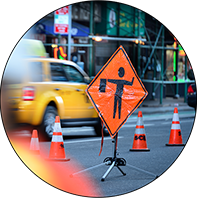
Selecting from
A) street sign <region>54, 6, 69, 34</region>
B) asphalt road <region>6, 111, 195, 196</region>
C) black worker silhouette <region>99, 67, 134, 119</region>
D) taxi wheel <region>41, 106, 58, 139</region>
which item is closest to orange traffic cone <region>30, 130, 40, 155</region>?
asphalt road <region>6, 111, 195, 196</region>

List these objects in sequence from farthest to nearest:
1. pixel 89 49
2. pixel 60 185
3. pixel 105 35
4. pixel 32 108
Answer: pixel 105 35, pixel 89 49, pixel 32 108, pixel 60 185

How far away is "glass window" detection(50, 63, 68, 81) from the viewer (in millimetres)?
9562

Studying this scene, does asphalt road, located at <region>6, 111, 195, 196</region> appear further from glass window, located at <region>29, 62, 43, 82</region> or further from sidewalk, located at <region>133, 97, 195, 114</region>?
sidewalk, located at <region>133, 97, 195, 114</region>

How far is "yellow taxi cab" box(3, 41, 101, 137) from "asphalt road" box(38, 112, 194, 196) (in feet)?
1.83

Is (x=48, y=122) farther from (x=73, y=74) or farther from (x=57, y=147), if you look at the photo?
(x=57, y=147)

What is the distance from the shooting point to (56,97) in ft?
31.4

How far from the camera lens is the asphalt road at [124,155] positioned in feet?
18.7

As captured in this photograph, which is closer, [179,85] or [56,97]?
[56,97]

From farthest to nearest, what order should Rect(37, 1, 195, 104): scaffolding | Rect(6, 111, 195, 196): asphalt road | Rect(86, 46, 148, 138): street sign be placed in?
Rect(37, 1, 195, 104): scaffolding
Rect(86, 46, 148, 138): street sign
Rect(6, 111, 195, 196): asphalt road

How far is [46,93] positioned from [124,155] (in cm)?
254

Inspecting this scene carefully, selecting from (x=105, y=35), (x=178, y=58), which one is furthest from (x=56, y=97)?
(x=178, y=58)

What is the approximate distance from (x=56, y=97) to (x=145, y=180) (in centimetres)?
423

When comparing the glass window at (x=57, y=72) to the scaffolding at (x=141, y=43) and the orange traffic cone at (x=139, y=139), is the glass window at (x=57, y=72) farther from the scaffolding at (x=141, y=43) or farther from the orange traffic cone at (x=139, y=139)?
the scaffolding at (x=141, y=43)

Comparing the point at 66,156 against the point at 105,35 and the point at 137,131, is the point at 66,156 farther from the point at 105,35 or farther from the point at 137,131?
the point at 105,35
